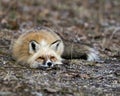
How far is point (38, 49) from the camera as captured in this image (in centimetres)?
851

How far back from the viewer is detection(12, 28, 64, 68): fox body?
8.32 metres

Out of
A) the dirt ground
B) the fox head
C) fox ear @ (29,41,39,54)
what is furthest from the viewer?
fox ear @ (29,41,39,54)

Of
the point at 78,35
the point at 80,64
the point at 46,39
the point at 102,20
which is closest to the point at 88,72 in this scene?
the point at 80,64

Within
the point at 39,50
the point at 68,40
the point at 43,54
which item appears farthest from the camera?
the point at 68,40

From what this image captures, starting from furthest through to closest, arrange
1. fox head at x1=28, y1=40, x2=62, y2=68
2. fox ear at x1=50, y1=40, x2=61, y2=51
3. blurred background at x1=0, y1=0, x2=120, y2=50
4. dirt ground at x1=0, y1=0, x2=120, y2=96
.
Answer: blurred background at x1=0, y1=0, x2=120, y2=50, fox ear at x1=50, y1=40, x2=61, y2=51, fox head at x1=28, y1=40, x2=62, y2=68, dirt ground at x1=0, y1=0, x2=120, y2=96

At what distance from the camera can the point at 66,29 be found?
13.5m

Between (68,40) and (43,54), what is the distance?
237 centimetres

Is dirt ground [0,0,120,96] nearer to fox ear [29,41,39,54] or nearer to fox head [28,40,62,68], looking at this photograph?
fox head [28,40,62,68]

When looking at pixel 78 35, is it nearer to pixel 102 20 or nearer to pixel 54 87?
pixel 102 20

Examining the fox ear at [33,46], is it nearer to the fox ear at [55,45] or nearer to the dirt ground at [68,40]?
the fox ear at [55,45]

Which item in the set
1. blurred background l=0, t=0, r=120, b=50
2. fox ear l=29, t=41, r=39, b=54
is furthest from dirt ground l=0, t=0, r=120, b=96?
fox ear l=29, t=41, r=39, b=54

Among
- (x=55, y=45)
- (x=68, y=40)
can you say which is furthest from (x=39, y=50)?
(x=68, y=40)

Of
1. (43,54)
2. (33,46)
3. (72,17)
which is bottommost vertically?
(43,54)

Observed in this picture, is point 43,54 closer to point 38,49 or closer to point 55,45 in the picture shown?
point 38,49
